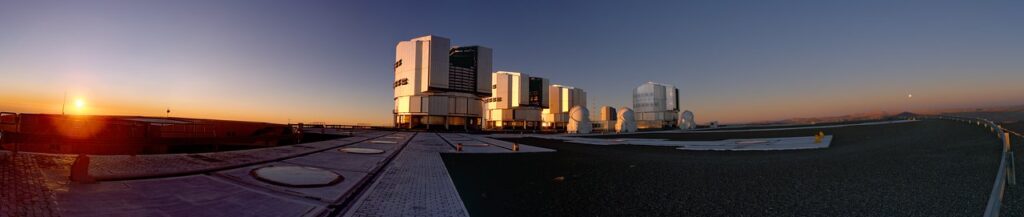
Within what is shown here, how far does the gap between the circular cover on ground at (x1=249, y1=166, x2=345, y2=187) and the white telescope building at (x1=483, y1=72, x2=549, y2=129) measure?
261 feet

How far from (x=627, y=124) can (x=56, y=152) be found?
189ft

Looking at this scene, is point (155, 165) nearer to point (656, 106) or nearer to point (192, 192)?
point (192, 192)

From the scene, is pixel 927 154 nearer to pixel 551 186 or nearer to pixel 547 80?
pixel 551 186

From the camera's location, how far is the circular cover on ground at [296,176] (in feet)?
23.5

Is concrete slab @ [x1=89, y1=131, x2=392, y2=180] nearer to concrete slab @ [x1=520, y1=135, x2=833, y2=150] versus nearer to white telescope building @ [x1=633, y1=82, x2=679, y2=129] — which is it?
concrete slab @ [x1=520, y1=135, x2=833, y2=150]

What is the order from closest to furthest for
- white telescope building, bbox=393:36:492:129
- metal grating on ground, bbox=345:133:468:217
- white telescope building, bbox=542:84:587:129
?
1. metal grating on ground, bbox=345:133:468:217
2. white telescope building, bbox=393:36:492:129
3. white telescope building, bbox=542:84:587:129

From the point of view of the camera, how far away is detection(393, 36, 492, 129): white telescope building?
6412cm

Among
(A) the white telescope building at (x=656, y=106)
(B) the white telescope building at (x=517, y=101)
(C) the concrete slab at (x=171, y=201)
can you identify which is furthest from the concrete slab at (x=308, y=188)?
(A) the white telescope building at (x=656, y=106)

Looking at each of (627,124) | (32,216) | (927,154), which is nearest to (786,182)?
(927,154)

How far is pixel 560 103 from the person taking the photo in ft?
340

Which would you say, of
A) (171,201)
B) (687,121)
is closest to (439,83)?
(687,121)

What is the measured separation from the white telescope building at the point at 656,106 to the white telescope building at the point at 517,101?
23672mm

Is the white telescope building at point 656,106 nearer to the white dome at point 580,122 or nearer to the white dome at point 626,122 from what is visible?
the white dome at point 626,122

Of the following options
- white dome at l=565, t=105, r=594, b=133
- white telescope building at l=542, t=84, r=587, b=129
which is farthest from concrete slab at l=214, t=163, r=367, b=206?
white telescope building at l=542, t=84, r=587, b=129
